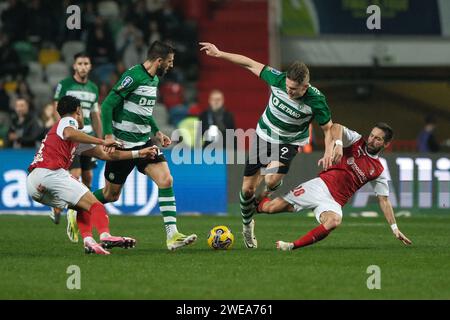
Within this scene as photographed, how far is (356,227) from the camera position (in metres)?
14.9

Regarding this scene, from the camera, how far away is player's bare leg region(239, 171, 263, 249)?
1174 cm

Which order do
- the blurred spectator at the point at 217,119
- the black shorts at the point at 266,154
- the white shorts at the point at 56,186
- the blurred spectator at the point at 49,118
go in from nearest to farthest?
the white shorts at the point at 56,186
the black shorts at the point at 266,154
the blurred spectator at the point at 49,118
the blurred spectator at the point at 217,119

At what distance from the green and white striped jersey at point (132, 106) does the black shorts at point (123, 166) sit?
0.50 ft

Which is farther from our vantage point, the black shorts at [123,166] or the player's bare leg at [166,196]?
the black shorts at [123,166]

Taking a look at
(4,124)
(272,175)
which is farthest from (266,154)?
(4,124)

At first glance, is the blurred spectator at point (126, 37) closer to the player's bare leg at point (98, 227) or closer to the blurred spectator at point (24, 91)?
the blurred spectator at point (24, 91)

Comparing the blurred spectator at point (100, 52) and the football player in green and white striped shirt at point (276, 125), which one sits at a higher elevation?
the blurred spectator at point (100, 52)

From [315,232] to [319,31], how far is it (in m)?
14.0

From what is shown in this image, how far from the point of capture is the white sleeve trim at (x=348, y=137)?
1137cm

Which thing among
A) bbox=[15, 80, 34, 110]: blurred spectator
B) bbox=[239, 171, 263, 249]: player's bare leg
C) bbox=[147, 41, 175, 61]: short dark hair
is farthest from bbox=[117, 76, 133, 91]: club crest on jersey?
bbox=[15, 80, 34, 110]: blurred spectator

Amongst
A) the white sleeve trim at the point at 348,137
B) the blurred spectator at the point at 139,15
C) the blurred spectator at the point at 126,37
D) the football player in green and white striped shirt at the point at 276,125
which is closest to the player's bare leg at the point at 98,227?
the football player in green and white striped shirt at the point at 276,125

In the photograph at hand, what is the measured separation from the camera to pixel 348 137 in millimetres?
11438

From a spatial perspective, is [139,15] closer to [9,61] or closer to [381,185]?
[9,61]

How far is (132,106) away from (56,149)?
1060mm
